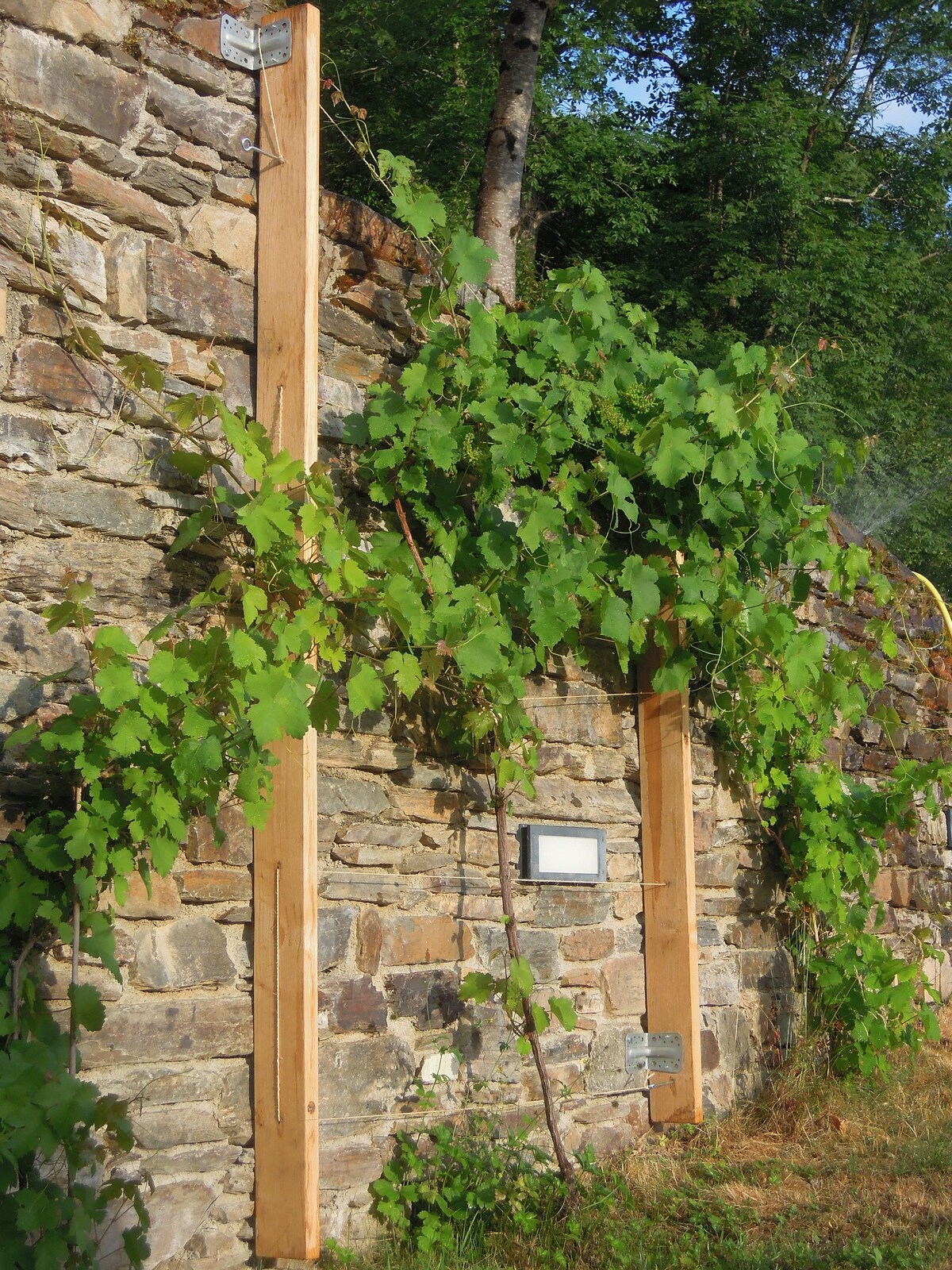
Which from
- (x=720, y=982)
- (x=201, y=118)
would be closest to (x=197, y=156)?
(x=201, y=118)

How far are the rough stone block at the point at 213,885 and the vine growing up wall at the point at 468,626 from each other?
17cm

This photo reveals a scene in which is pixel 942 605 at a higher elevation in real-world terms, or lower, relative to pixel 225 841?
higher

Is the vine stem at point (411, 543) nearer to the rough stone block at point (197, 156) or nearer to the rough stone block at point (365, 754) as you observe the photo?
the rough stone block at point (365, 754)

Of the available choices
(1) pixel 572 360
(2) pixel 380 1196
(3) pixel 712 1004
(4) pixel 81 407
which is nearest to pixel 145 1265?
(2) pixel 380 1196

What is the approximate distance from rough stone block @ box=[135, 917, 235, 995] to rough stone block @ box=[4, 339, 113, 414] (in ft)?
3.87

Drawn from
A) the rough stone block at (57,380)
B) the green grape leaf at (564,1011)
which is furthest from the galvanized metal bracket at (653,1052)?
the rough stone block at (57,380)

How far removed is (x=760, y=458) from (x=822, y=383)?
29.1 ft

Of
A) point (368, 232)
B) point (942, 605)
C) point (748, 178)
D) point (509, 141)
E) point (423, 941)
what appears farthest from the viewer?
point (748, 178)

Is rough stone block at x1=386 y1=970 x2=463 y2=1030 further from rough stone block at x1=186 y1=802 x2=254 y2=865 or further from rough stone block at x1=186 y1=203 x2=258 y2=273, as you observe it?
rough stone block at x1=186 y1=203 x2=258 y2=273

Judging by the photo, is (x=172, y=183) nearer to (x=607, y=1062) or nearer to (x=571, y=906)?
(x=571, y=906)

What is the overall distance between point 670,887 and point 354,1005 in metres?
1.38

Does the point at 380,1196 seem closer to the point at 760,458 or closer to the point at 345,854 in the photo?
the point at 345,854

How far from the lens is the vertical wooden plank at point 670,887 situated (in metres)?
4.20

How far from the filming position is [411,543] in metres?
3.51
